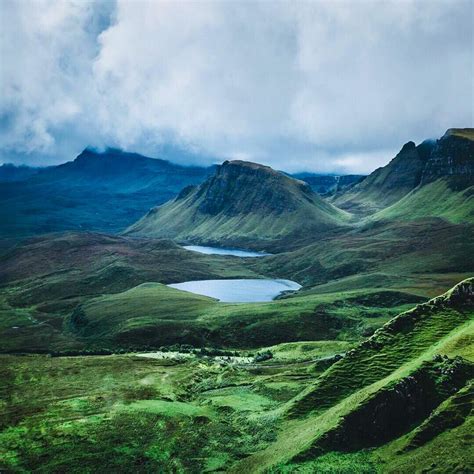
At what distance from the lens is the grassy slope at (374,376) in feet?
208

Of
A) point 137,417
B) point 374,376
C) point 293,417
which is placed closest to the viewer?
point 374,376

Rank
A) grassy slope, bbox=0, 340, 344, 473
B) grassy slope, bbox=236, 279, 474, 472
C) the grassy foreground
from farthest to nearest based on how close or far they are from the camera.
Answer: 1. grassy slope, bbox=0, 340, 344, 473
2. grassy slope, bbox=236, 279, 474, 472
3. the grassy foreground

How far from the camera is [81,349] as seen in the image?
19512cm

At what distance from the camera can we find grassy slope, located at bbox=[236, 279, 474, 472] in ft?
208

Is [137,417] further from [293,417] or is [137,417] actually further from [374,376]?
[374,376]

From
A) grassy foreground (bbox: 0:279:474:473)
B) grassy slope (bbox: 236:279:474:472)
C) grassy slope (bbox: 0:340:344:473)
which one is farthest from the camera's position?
grassy slope (bbox: 0:340:344:473)

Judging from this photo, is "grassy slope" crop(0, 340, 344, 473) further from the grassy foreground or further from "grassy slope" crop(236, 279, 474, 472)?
"grassy slope" crop(236, 279, 474, 472)

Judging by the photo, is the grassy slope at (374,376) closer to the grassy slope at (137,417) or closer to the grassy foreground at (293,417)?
the grassy foreground at (293,417)

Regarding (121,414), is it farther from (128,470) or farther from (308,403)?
(308,403)

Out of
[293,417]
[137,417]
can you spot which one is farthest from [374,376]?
[137,417]

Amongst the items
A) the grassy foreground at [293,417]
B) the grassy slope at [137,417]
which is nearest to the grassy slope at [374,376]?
the grassy foreground at [293,417]

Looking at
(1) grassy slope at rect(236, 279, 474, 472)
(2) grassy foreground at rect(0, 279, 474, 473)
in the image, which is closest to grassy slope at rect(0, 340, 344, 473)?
(2) grassy foreground at rect(0, 279, 474, 473)

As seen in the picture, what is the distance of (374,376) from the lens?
242ft

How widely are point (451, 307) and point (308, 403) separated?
88.9 ft
